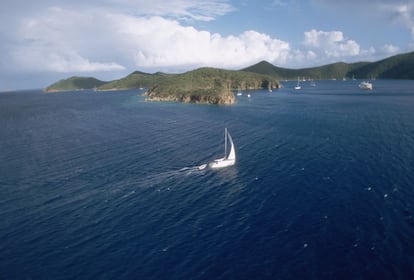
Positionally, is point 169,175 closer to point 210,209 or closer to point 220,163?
point 220,163

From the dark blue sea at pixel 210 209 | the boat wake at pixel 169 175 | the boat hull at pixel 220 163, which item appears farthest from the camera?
the boat hull at pixel 220 163

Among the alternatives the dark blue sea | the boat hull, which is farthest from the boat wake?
the boat hull

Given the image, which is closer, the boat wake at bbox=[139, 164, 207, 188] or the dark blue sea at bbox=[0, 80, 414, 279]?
the dark blue sea at bbox=[0, 80, 414, 279]

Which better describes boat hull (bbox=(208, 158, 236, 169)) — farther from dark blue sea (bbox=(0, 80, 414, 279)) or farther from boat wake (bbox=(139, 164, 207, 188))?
dark blue sea (bbox=(0, 80, 414, 279))

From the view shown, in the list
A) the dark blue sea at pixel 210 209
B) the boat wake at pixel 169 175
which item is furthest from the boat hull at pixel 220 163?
the dark blue sea at pixel 210 209

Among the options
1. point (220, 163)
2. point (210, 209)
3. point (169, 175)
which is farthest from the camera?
point (220, 163)

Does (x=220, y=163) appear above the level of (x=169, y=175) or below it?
above

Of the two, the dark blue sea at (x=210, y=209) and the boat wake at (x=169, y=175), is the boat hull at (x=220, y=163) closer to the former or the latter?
the boat wake at (x=169, y=175)

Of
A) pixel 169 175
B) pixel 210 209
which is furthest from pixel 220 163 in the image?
pixel 210 209
